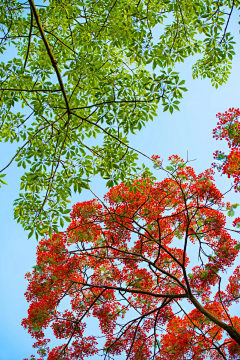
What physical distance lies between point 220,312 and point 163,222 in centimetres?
316

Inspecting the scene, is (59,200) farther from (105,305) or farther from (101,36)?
(105,305)

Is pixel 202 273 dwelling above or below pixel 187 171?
below

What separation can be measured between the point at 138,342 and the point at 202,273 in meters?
2.60

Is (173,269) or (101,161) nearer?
(101,161)

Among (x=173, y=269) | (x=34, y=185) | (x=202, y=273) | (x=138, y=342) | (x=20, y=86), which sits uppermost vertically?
(x=20, y=86)

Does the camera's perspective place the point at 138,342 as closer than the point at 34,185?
No

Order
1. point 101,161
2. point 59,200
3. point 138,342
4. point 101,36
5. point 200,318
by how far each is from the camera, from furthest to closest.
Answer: point 200,318, point 138,342, point 101,161, point 101,36, point 59,200

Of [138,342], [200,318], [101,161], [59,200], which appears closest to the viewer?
[59,200]

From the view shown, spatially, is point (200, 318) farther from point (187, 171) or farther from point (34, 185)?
point (34, 185)

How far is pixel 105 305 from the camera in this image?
6355 millimetres

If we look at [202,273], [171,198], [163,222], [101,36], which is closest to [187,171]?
[171,198]

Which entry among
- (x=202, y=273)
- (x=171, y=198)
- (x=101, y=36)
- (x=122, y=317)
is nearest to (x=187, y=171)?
(x=171, y=198)

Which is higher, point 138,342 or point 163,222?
point 163,222

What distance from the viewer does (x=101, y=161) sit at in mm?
4516
